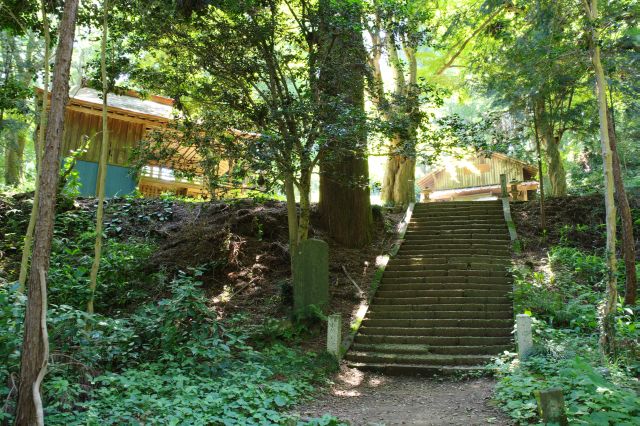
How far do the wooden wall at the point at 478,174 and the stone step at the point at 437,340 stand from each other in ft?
63.6

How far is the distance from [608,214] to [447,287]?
4.72m

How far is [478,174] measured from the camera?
29953 millimetres

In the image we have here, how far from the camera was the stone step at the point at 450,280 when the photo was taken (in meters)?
11.9

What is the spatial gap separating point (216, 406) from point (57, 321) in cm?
226

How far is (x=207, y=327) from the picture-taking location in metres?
7.43

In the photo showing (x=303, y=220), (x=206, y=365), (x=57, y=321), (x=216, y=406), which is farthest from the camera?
(x=303, y=220)

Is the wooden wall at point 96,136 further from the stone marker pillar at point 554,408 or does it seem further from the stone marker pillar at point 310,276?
the stone marker pillar at point 554,408

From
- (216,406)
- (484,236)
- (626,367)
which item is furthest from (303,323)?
(484,236)

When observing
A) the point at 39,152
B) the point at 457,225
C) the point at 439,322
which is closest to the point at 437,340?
the point at 439,322

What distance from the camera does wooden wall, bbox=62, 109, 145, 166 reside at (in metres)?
18.7

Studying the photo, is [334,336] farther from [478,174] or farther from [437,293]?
[478,174]

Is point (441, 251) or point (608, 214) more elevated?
point (608, 214)

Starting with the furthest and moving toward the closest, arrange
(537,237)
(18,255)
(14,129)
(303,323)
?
(14,129) < (537,237) < (18,255) < (303,323)

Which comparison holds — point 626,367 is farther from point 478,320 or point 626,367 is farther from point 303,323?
point 303,323
